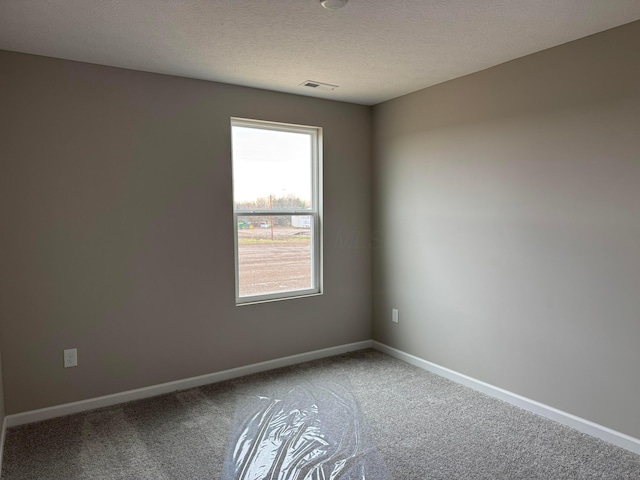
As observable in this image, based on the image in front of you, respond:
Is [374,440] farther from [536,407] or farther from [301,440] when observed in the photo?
[536,407]

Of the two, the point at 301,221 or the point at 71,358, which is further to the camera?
the point at 301,221

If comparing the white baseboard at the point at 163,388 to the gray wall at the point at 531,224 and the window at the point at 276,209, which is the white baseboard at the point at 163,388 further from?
the gray wall at the point at 531,224

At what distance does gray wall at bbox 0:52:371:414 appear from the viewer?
2.83 metres

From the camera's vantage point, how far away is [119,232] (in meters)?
3.13

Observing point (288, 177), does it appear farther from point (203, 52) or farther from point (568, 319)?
point (568, 319)

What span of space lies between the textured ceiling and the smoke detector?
44mm

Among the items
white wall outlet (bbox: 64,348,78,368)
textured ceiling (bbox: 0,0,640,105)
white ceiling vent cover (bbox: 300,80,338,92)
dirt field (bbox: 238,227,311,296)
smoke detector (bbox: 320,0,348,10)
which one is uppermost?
white ceiling vent cover (bbox: 300,80,338,92)

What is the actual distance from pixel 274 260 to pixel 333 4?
7.50 feet

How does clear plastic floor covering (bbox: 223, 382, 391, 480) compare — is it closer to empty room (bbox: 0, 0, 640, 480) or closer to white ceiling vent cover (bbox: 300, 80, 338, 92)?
empty room (bbox: 0, 0, 640, 480)

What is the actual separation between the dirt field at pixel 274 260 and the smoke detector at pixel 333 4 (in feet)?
6.65

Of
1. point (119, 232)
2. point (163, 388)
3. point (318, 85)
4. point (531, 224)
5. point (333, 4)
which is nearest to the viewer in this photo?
point (333, 4)

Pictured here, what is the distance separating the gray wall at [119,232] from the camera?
2832mm

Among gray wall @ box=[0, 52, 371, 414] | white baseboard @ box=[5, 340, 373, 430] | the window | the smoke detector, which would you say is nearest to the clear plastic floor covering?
white baseboard @ box=[5, 340, 373, 430]

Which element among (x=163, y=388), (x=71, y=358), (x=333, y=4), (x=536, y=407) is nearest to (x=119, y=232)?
(x=71, y=358)
